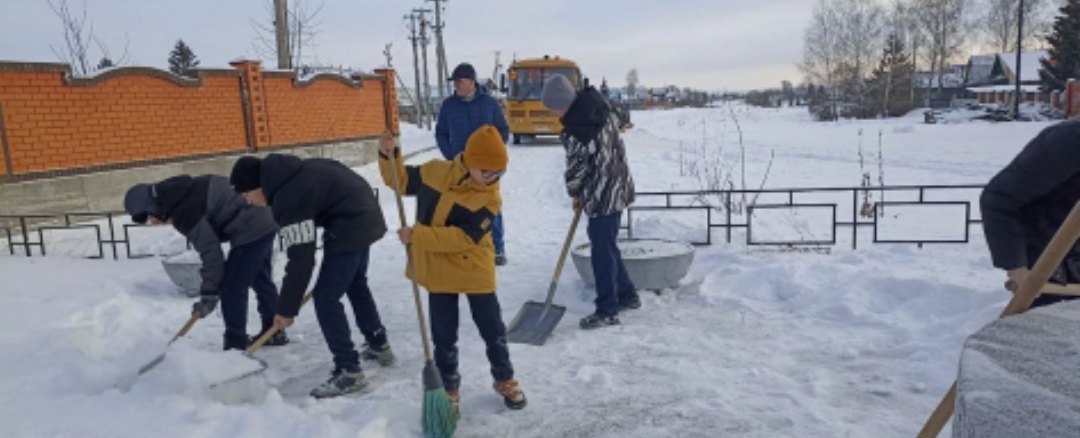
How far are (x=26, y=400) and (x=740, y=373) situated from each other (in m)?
3.34

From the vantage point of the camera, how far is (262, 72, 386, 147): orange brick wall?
12969 millimetres

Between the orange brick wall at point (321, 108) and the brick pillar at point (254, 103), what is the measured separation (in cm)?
19

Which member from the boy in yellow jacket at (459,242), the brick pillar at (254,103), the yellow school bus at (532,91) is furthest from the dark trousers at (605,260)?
the yellow school bus at (532,91)

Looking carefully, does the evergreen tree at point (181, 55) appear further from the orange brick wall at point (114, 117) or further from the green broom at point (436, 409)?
the green broom at point (436, 409)

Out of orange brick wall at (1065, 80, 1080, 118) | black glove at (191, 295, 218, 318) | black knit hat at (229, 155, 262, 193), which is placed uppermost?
orange brick wall at (1065, 80, 1080, 118)

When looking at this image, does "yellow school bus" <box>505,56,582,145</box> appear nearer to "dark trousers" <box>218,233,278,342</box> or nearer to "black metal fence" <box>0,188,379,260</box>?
"black metal fence" <box>0,188,379,260</box>

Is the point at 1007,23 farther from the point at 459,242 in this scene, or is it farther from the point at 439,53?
the point at 459,242

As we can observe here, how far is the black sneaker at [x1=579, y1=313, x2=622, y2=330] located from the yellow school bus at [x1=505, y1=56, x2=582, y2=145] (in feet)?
50.2

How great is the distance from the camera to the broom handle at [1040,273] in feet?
6.11

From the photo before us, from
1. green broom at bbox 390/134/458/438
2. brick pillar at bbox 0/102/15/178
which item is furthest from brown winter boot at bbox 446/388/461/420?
brick pillar at bbox 0/102/15/178

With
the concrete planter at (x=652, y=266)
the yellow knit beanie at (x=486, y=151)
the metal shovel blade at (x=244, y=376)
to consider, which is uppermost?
the yellow knit beanie at (x=486, y=151)

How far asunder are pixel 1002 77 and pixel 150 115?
54690mm

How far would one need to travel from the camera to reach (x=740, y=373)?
3.72 m

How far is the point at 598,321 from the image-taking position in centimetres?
453
